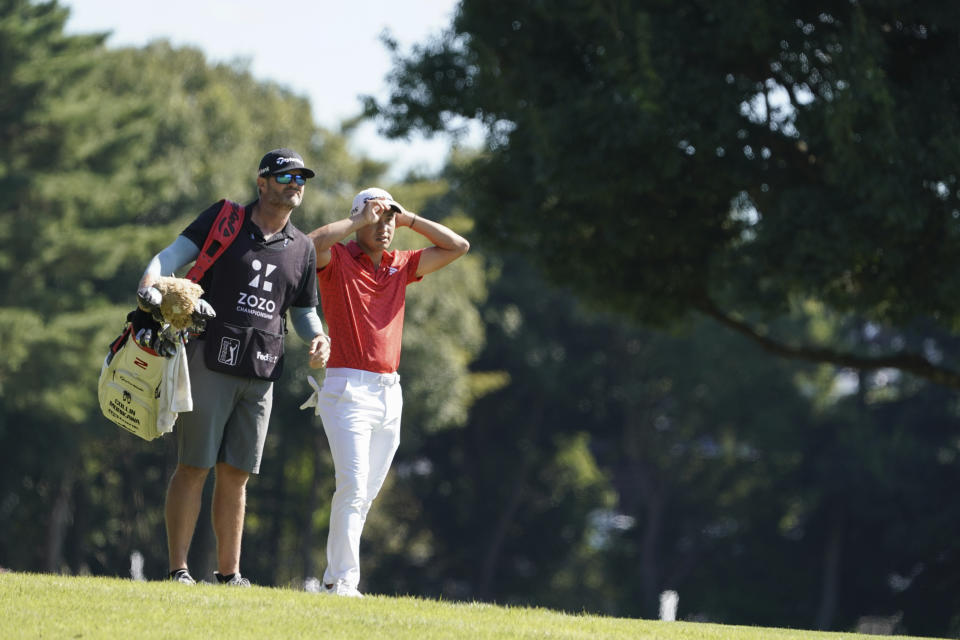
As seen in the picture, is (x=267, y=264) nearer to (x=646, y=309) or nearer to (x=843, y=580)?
(x=646, y=309)

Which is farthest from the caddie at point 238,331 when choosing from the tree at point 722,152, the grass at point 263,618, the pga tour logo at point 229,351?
the tree at point 722,152

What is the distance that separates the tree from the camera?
1391 centimetres

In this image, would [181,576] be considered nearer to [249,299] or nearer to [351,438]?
[351,438]

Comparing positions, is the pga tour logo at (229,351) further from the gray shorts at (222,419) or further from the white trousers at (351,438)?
the white trousers at (351,438)

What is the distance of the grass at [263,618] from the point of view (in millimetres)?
6527

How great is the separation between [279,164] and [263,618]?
2268 millimetres

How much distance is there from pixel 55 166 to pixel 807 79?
21.8 metres

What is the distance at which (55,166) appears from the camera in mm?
32906

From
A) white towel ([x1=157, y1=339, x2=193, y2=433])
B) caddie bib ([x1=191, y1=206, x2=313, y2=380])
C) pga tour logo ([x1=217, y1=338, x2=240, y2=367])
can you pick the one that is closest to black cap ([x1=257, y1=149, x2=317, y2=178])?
caddie bib ([x1=191, y1=206, x2=313, y2=380])

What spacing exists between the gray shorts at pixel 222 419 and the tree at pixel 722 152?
771 centimetres

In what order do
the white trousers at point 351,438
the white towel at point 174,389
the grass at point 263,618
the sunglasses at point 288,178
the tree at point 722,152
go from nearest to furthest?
the grass at point 263,618
the white towel at point 174,389
the sunglasses at point 288,178
the white trousers at point 351,438
the tree at point 722,152

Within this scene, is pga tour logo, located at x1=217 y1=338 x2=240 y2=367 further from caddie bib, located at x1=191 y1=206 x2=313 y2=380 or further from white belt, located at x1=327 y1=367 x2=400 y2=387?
white belt, located at x1=327 y1=367 x2=400 y2=387

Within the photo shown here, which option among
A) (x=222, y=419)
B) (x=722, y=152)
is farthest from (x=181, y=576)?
(x=722, y=152)

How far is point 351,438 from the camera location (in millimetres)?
7746
